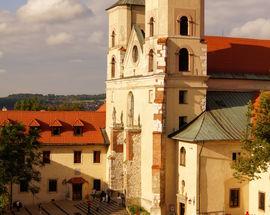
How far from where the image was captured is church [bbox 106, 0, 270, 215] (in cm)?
4409

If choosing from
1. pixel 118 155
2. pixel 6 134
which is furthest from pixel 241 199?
pixel 6 134

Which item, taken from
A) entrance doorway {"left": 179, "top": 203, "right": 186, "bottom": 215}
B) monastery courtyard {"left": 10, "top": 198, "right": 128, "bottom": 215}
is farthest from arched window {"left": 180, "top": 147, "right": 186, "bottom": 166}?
monastery courtyard {"left": 10, "top": 198, "right": 128, "bottom": 215}

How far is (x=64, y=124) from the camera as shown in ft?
197

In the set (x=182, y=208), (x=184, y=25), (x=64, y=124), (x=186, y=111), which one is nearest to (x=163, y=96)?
(x=186, y=111)

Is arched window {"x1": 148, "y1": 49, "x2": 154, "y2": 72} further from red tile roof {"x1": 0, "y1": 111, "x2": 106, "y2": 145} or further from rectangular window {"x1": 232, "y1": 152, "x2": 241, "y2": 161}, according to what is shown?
red tile roof {"x1": 0, "y1": 111, "x2": 106, "y2": 145}

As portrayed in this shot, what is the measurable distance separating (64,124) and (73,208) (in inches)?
420

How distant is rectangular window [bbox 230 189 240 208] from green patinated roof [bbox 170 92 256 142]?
4730 mm

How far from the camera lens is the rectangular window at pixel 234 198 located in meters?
44.8

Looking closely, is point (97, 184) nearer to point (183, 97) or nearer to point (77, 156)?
point (77, 156)

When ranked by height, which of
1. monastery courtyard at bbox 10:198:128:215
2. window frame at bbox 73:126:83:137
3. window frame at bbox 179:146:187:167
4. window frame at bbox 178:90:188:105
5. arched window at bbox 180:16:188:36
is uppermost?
arched window at bbox 180:16:188:36

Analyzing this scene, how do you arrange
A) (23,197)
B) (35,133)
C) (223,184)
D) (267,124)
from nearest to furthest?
1. (267,124)
2. (223,184)
3. (35,133)
4. (23,197)

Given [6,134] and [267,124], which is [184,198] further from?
[6,134]

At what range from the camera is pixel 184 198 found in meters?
45.2

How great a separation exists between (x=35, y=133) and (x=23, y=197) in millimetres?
12195
